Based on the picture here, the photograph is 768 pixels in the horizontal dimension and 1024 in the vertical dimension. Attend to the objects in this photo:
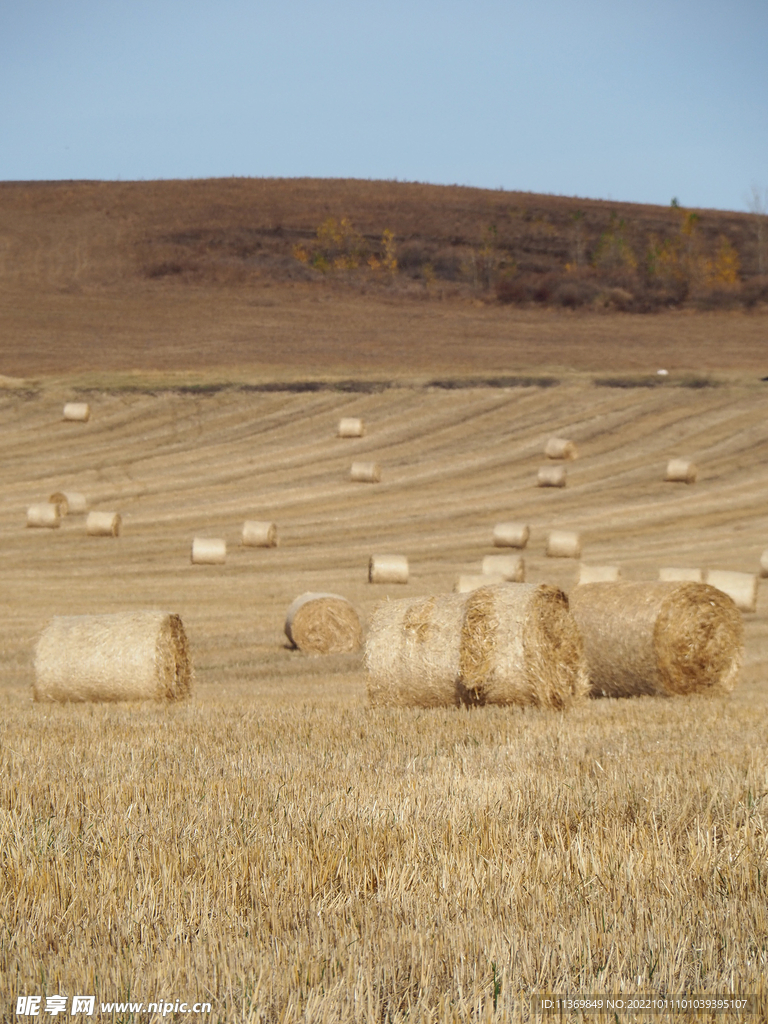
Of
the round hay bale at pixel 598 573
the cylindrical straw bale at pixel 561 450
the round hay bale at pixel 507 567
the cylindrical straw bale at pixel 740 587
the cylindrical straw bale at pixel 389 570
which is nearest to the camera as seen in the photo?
the cylindrical straw bale at pixel 740 587

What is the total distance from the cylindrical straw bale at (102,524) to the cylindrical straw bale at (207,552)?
271 centimetres

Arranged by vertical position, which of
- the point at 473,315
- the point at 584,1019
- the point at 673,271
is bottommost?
the point at 584,1019

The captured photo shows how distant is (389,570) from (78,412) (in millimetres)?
15111

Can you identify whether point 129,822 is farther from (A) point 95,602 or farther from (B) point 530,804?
(A) point 95,602

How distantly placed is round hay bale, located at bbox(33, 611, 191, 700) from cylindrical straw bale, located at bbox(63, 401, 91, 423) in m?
22.0

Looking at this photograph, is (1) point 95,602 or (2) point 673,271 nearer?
(1) point 95,602

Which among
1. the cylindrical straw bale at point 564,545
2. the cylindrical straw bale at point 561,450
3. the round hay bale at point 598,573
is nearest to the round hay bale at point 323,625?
the round hay bale at point 598,573

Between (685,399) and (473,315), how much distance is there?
19.7 meters

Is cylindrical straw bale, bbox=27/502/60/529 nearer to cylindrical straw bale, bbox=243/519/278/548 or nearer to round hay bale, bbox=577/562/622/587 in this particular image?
cylindrical straw bale, bbox=243/519/278/548

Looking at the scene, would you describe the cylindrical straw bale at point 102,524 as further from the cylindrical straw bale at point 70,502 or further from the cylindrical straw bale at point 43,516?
the cylindrical straw bale at point 70,502

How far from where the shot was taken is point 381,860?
4.03m

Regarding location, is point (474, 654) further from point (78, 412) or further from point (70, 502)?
point (78, 412)

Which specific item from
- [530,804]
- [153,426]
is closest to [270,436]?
[153,426]

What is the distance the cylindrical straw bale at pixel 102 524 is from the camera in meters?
23.8
